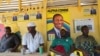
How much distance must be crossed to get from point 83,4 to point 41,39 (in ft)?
4.88

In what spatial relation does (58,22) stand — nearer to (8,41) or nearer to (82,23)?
(82,23)

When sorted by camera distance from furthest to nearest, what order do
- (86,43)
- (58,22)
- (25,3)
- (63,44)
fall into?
(25,3)
(58,22)
(63,44)
(86,43)

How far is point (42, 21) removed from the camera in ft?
24.4

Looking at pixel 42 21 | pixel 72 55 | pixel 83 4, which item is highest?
pixel 83 4

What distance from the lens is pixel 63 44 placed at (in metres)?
6.79

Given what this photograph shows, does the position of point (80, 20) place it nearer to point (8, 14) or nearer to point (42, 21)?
point (42, 21)

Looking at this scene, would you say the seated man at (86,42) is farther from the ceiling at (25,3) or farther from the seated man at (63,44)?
the ceiling at (25,3)

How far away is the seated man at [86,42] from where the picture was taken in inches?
257

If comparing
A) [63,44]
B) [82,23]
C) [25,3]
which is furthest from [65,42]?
[25,3]

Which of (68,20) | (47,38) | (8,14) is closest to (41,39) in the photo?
(47,38)

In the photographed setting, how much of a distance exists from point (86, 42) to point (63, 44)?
600mm

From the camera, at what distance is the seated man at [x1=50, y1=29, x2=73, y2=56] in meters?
6.50

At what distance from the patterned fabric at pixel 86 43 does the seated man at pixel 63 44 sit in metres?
0.20

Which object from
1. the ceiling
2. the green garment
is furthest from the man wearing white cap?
the ceiling
